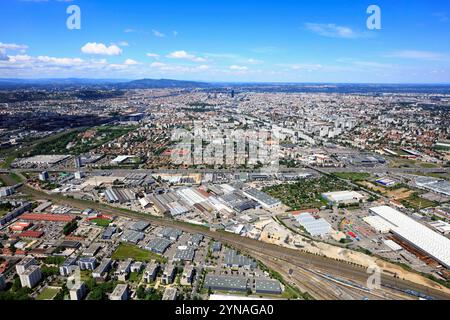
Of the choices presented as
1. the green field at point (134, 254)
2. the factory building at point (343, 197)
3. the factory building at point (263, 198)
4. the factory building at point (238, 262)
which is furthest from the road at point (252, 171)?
the factory building at point (238, 262)

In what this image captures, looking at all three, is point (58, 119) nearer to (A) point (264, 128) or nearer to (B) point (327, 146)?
(A) point (264, 128)

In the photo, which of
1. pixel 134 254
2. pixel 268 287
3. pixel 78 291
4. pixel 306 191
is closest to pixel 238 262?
pixel 268 287

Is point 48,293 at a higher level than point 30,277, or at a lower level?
lower

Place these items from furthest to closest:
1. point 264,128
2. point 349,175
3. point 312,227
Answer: point 264,128, point 349,175, point 312,227

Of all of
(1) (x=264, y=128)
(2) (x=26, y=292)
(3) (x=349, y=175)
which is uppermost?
(1) (x=264, y=128)

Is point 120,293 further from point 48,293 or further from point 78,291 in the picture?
point 48,293

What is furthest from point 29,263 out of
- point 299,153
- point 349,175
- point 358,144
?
point 358,144
